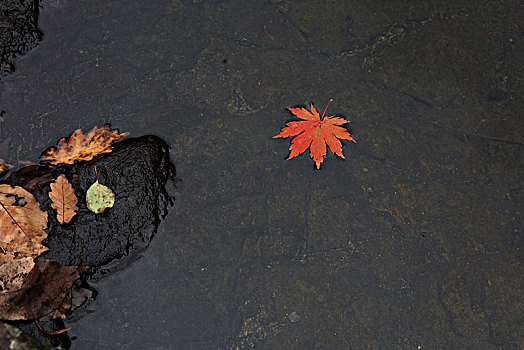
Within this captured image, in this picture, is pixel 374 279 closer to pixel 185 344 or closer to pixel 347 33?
pixel 185 344

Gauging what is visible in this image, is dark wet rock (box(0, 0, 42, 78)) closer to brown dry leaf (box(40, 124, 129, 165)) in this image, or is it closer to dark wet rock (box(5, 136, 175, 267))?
brown dry leaf (box(40, 124, 129, 165))

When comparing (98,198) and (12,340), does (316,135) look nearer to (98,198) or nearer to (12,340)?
(98,198)

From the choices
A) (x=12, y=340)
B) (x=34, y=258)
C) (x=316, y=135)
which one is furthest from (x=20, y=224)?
(x=316, y=135)

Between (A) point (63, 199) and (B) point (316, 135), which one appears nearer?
(A) point (63, 199)

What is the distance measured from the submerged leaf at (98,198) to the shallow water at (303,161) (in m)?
0.33

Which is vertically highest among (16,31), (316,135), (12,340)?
(16,31)

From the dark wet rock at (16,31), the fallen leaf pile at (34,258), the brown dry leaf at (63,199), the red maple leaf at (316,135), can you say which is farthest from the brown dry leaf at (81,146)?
the red maple leaf at (316,135)

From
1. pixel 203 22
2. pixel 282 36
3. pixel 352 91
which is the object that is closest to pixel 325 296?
pixel 352 91

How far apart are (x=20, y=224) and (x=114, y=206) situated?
456mm

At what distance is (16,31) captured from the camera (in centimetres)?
239

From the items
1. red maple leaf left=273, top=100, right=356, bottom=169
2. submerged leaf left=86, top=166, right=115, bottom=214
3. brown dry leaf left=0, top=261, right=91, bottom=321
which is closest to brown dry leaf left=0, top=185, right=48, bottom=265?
brown dry leaf left=0, top=261, right=91, bottom=321

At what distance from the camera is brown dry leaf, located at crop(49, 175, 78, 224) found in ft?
6.79

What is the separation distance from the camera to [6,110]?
232cm

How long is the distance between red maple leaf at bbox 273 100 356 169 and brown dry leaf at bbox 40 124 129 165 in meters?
1.00
